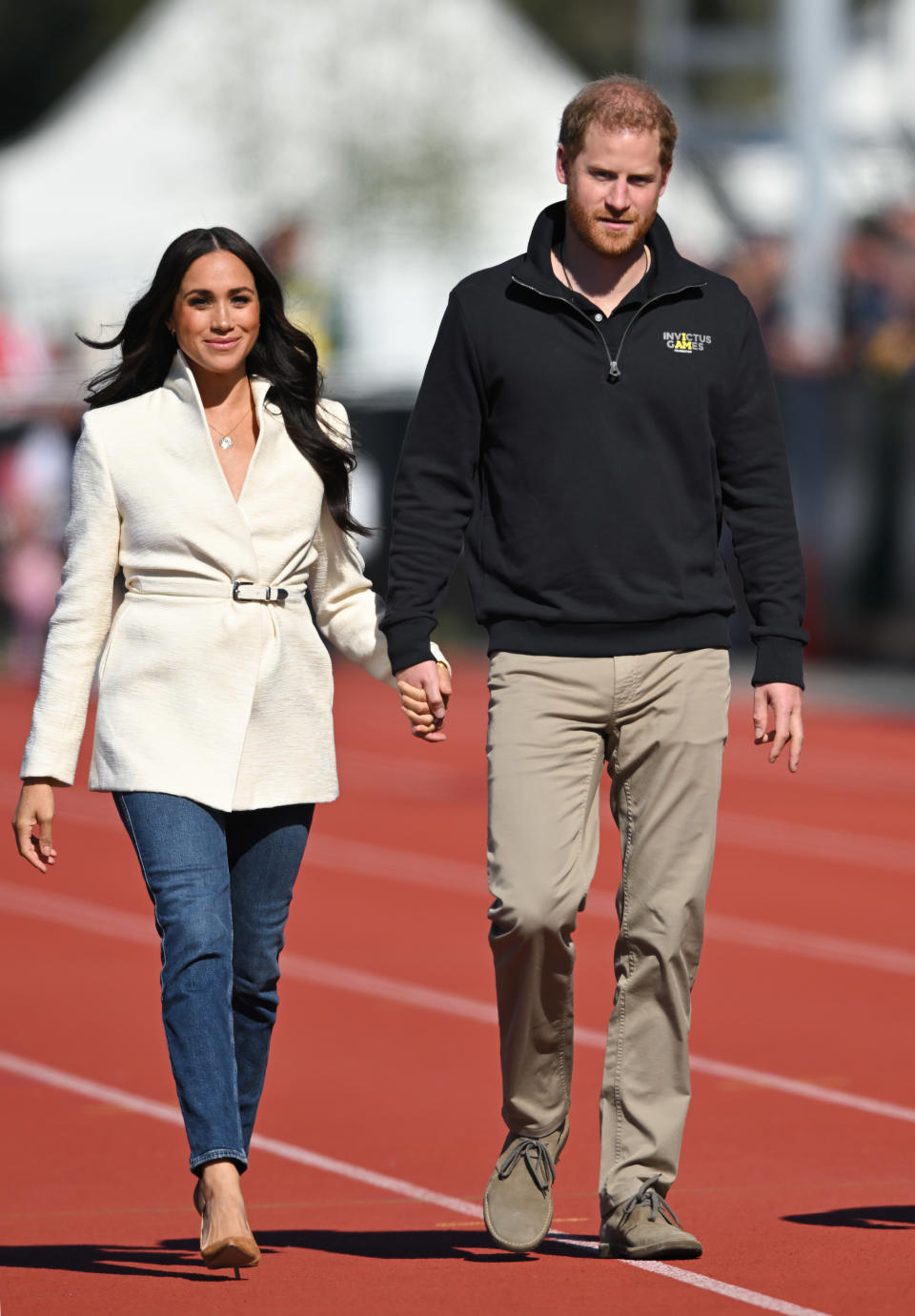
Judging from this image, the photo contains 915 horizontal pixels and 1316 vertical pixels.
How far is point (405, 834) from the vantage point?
1384cm

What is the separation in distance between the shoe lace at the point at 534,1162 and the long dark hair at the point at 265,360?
4.25 feet

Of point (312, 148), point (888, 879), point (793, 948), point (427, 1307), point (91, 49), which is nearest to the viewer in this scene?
point (427, 1307)

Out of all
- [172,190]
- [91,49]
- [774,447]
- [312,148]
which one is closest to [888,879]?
[774,447]

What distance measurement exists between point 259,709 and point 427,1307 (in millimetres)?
1198

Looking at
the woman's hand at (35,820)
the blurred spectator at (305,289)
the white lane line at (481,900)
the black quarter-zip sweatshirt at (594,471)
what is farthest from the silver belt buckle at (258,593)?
the blurred spectator at (305,289)

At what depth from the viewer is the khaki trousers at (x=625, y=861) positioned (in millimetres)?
5156

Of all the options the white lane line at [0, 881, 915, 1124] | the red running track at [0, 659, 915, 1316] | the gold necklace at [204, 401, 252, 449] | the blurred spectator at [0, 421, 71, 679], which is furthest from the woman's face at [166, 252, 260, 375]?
the blurred spectator at [0, 421, 71, 679]

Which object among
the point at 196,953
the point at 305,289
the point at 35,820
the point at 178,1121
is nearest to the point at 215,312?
the point at 35,820

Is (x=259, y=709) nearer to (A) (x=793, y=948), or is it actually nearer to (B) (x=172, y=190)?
(A) (x=793, y=948)

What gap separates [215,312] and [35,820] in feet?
3.50

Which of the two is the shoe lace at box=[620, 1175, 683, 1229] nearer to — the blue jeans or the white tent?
the blue jeans

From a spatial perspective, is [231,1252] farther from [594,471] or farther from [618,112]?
[618,112]

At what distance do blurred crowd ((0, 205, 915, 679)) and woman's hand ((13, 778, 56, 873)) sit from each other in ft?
56.3

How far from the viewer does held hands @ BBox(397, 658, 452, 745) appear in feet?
17.1
